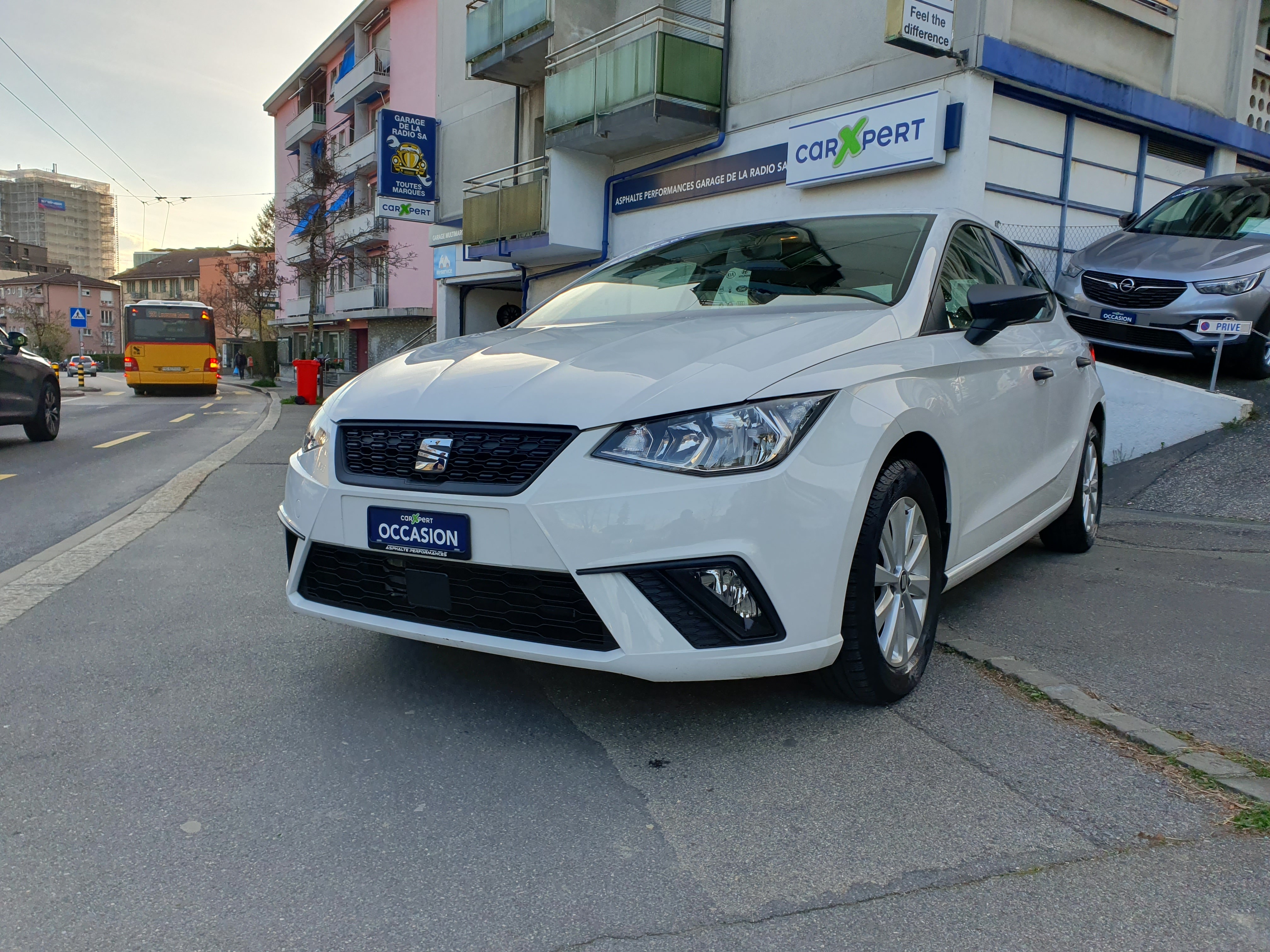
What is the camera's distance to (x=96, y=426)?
14.5m

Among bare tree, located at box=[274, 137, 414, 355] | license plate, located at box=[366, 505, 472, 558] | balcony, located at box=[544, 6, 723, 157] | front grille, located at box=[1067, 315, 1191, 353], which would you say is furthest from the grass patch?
bare tree, located at box=[274, 137, 414, 355]

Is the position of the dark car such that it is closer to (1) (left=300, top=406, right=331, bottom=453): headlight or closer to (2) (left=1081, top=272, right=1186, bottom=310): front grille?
(1) (left=300, top=406, right=331, bottom=453): headlight

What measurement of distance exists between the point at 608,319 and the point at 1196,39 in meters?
13.3

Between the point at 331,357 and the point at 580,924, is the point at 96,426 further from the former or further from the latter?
the point at 331,357

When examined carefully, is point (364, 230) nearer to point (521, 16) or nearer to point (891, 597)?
point (521, 16)

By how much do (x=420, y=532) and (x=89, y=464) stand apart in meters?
8.44

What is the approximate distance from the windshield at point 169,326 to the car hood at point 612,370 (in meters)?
28.9

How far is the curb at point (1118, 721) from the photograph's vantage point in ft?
8.02

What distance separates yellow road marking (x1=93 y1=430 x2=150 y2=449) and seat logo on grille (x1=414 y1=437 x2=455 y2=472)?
10.1m

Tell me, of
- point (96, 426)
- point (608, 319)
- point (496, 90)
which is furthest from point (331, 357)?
point (608, 319)

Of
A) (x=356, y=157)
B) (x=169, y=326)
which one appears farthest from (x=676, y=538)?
(x=356, y=157)

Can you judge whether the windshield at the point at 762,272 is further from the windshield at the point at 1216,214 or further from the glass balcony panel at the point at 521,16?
the glass balcony panel at the point at 521,16

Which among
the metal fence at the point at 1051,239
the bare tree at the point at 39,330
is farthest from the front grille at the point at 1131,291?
the bare tree at the point at 39,330

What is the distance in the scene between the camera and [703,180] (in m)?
15.2
